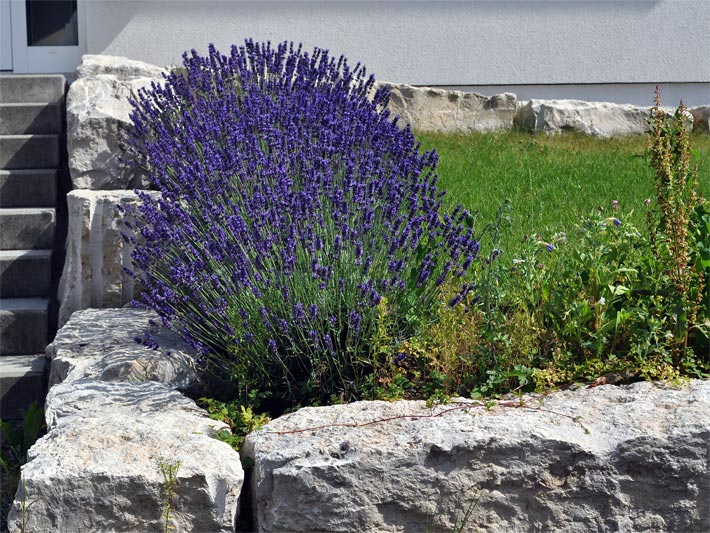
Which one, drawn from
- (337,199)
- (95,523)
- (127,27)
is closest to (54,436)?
(95,523)

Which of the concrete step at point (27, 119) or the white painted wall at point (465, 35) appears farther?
the white painted wall at point (465, 35)

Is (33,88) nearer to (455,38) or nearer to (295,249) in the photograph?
(455,38)

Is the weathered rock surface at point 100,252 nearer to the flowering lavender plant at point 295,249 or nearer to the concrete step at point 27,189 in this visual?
the flowering lavender plant at point 295,249

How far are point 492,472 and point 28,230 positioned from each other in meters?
3.88

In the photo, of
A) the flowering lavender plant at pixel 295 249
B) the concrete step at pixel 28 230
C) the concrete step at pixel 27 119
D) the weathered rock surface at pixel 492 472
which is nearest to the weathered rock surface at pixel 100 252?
the flowering lavender plant at pixel 295 249

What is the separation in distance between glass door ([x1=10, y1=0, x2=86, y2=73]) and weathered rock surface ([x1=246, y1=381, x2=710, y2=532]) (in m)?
6.51

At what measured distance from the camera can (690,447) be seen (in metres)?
3.19

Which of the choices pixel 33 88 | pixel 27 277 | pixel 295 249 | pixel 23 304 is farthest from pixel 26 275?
pixel 295 249

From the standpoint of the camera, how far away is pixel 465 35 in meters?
9.16

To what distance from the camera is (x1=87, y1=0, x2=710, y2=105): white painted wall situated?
28.6ft

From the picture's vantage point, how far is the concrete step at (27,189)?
632 centimetres

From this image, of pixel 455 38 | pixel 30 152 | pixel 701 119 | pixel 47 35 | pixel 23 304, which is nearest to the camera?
pixel 23 304

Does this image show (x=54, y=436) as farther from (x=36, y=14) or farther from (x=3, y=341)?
(x=36, y=14)

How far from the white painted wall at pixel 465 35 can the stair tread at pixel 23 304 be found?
145 inches
